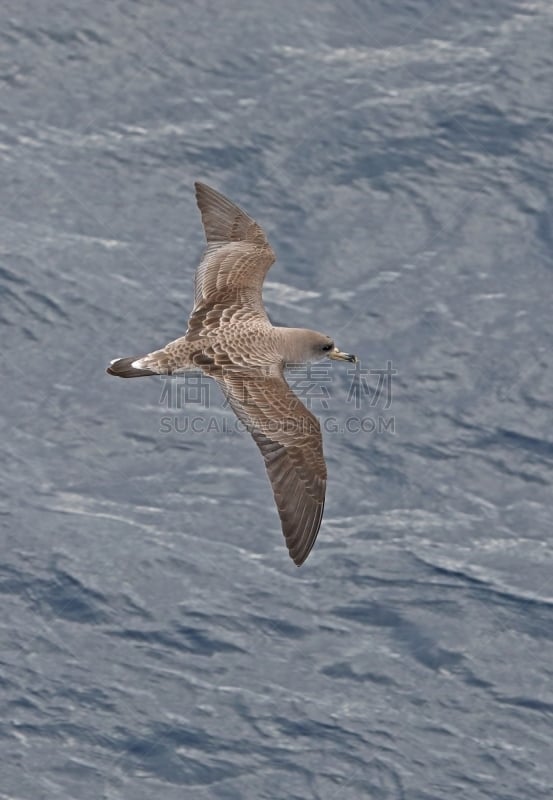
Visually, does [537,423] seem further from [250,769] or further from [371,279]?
[250,769]

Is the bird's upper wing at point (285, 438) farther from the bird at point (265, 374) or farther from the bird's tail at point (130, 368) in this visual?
the bird's tail at point (130, 368)

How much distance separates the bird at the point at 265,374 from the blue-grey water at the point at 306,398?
4.60 meters

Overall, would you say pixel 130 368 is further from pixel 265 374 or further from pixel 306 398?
pixel 306 398

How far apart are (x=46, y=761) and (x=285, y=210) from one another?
9.80m

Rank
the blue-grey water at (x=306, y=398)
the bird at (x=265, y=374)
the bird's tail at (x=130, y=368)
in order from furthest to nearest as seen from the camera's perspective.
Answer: the blue-grey water at (x=306, y=398) < the bird's tail at (x=130, y=368) < the bird at (x=265, y=374)

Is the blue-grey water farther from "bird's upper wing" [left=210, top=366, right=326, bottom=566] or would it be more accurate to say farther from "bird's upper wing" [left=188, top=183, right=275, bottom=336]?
"bird's upper wing" [left=210, top=366, right=326, bottom=566]

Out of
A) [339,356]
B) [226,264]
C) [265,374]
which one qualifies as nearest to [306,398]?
[226,264]

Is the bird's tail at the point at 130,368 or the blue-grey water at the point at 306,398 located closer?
the bird's tail at the point at 130,368

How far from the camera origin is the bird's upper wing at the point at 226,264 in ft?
64.7

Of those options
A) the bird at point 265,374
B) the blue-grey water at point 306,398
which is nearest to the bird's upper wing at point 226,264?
the bird at point 265,374

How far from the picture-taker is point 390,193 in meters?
26.9

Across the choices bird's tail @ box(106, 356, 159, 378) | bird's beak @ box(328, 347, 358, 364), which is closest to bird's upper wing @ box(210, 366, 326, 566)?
bird's tail @ box(106, 356, 159, 378)

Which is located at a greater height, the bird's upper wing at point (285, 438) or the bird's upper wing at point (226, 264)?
the bird's upper wing at point (226, 264)

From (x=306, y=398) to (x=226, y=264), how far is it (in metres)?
4.37
